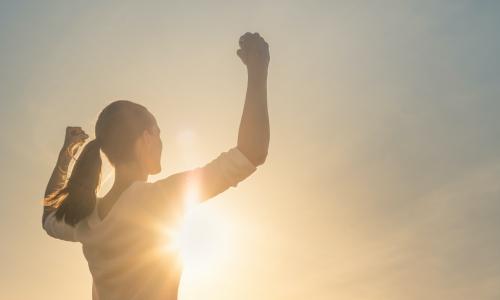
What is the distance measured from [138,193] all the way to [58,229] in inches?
48.5

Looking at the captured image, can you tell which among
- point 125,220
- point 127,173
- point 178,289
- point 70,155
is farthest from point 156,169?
point 70,155

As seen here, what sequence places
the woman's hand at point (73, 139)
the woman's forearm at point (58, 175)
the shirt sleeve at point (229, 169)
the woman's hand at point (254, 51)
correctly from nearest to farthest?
the shirt sleeve at point (229, 169), the woman's hand at point (254, 51), the woman's forearm at point (58, 175), the woman's hand at point (73, 139)

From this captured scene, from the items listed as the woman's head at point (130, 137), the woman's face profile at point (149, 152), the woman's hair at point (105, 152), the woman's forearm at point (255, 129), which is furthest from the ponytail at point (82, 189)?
the woman's forearm at point (255, 129)

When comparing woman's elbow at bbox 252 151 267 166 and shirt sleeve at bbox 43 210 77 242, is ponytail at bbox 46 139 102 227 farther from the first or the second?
woman's elbow at bbox 252 151 267 166

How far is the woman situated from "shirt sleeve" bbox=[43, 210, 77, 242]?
0.04 ft

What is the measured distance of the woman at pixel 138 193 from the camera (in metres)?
3.42

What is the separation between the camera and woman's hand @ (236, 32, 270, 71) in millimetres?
3650

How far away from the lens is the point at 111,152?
13.8 feet

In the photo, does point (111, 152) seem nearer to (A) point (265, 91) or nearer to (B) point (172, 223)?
(B) point (172, 223)

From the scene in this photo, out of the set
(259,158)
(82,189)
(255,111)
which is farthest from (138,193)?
(255,111)

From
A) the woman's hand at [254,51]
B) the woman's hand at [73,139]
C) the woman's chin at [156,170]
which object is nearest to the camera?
the woman's hand at [254,51]

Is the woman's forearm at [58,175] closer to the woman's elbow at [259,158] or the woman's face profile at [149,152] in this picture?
the woman's face profile at [149,152]

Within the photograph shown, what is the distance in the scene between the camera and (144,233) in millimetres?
3695

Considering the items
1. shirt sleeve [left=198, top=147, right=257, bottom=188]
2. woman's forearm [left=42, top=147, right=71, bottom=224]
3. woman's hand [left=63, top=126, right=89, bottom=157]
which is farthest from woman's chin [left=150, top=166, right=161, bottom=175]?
woman's hand [left=63, top=126, right=89, bottom=157]
